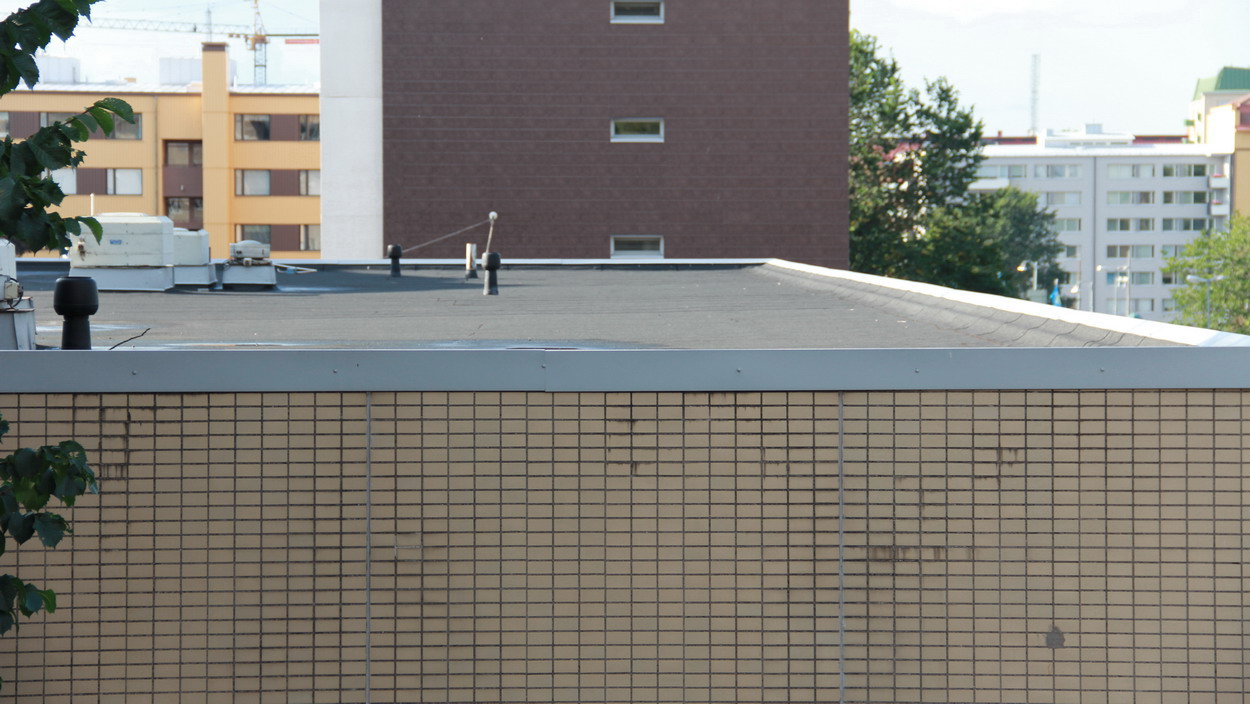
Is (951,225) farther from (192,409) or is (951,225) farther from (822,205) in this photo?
(192,409)


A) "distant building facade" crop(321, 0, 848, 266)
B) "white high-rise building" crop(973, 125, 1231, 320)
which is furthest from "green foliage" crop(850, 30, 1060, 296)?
"white high-rise building" crop(973, 125, 1231, 320)

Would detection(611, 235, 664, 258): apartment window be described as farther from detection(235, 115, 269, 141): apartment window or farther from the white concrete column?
detection(235, 115, 269, 141): apartment window

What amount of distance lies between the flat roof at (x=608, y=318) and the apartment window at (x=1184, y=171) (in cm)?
13728

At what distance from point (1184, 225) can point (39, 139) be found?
15558 centimetres

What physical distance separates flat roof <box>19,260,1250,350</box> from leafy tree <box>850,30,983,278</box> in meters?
44.3

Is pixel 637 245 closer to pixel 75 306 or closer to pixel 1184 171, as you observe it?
pixel 75 306

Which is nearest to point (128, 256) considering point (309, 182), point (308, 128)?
point (308, 128)

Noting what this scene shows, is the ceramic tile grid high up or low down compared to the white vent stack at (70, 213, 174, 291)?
down

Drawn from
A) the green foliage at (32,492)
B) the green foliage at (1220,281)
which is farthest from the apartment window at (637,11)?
the green foliage at (1220,281)

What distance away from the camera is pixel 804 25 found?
123 ft

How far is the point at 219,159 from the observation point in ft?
263

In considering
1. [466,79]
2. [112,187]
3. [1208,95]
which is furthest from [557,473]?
[1208,95]

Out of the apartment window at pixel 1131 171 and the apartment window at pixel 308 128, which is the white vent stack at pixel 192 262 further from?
the apartment window at pixel 1131 171

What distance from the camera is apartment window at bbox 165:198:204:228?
82938 millimetres
